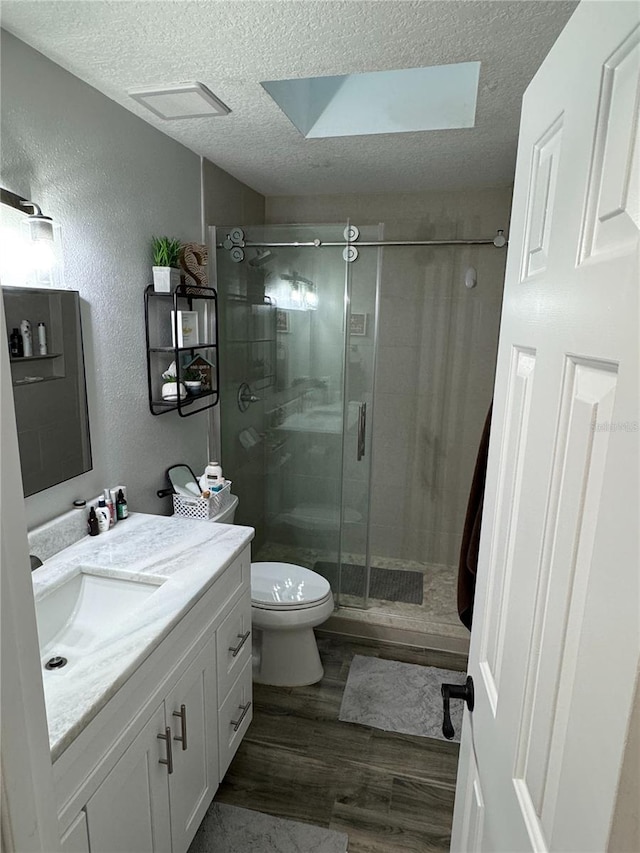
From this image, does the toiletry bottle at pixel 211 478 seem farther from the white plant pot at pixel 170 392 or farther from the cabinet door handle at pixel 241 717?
the cabinet door handle at pixel 241 717

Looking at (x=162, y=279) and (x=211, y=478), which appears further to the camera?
(x=211, y=478)

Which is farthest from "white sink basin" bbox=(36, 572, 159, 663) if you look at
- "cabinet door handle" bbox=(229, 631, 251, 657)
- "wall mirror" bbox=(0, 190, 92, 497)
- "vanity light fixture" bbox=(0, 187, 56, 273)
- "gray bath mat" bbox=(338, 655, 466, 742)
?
"gray bath mat" bbox=(338, 655, 466, 742)

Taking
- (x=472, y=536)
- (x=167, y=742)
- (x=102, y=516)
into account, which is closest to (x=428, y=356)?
(x=472, y=536)

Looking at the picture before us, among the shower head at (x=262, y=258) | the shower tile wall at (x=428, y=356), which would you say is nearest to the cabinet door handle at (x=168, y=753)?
the shower tile wall at (x=428, y=356)

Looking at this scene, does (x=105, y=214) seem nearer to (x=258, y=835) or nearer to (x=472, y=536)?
(x=472, y=536)

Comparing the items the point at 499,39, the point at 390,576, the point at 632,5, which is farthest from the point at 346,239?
the point at 632,5

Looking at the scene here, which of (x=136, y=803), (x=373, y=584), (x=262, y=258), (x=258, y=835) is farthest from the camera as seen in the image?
(x=373, y=584)

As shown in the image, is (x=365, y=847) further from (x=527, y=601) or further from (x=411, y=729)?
(x=527, y=601)

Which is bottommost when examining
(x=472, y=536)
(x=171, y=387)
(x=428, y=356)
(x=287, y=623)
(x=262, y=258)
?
(x=287, y=623)

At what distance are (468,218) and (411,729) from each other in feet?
8.53

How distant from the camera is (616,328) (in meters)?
0.47

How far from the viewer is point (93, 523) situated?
175 cm

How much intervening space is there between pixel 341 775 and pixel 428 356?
2190mm

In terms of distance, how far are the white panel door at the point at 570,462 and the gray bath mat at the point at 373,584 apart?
1983 mm
